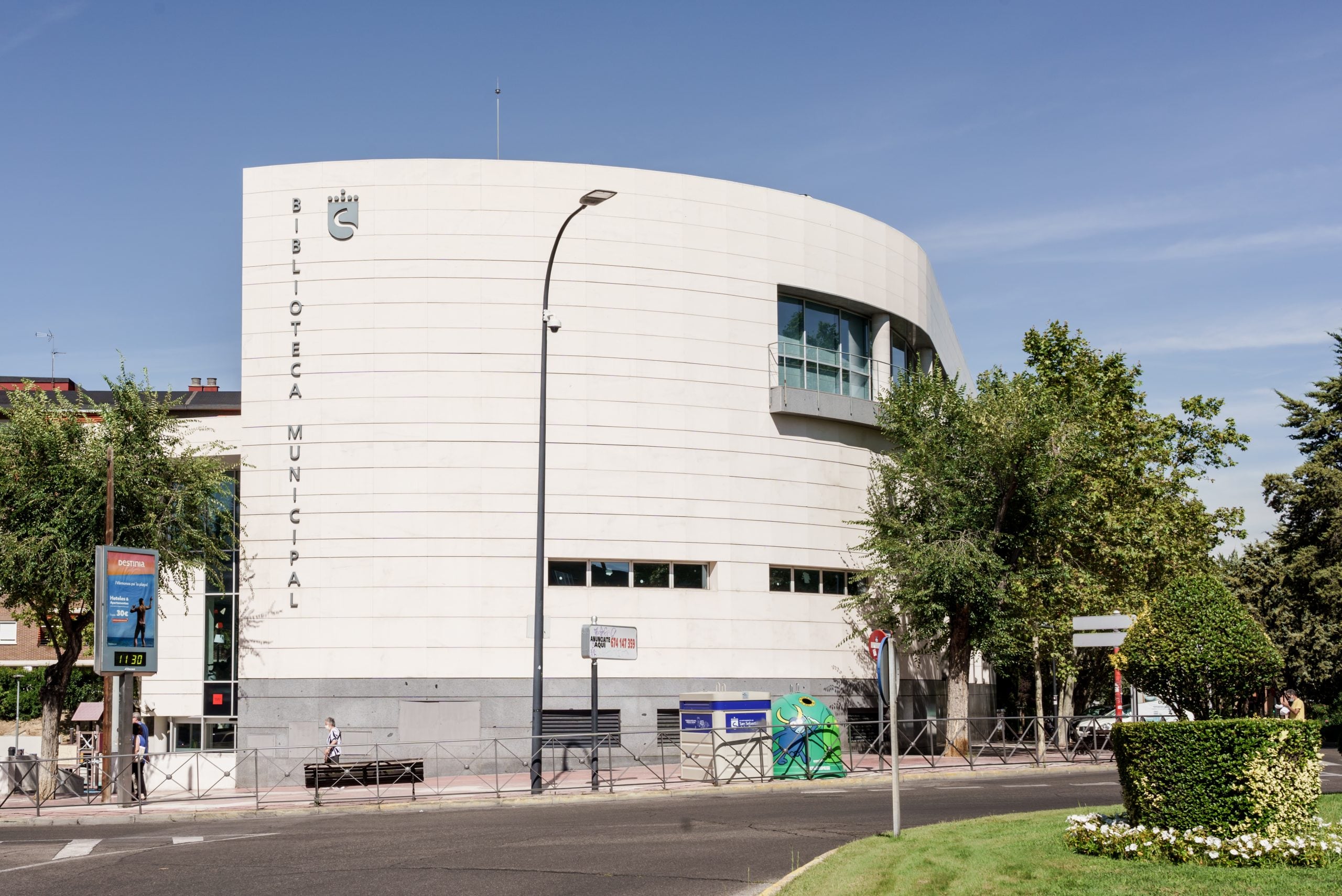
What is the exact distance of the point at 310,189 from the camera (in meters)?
32.8

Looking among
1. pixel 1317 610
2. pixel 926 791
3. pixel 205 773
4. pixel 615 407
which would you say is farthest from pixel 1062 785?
pixel 1317 610

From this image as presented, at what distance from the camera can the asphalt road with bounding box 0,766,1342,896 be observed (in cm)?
1348

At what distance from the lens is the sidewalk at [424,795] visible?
73.9 ft

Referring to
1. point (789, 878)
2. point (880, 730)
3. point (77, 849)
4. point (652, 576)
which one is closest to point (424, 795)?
point (77, 849)

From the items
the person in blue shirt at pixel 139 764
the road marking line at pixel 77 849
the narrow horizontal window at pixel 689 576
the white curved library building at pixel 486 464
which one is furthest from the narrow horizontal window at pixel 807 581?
the road marking line at pixel 77 849

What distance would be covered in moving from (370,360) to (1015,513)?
17.4 meters

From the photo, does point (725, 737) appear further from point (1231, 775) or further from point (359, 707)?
point (1231, 775)

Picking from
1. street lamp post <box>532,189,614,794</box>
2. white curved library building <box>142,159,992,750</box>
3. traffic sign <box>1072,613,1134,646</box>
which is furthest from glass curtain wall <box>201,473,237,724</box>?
traffic sign <box>1072,613,1134,646</box>

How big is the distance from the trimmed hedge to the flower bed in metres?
0.12

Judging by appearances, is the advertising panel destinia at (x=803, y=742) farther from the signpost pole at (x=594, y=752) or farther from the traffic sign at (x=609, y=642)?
the signpost pole at (x=594, y=752)

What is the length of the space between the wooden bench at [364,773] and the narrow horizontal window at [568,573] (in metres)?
6.37

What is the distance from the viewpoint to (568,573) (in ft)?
107

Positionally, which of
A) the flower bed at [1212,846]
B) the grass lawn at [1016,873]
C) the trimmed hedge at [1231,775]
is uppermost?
the trimmed hedge at [1231,775]

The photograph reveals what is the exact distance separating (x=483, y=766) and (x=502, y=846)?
14.5 meters
